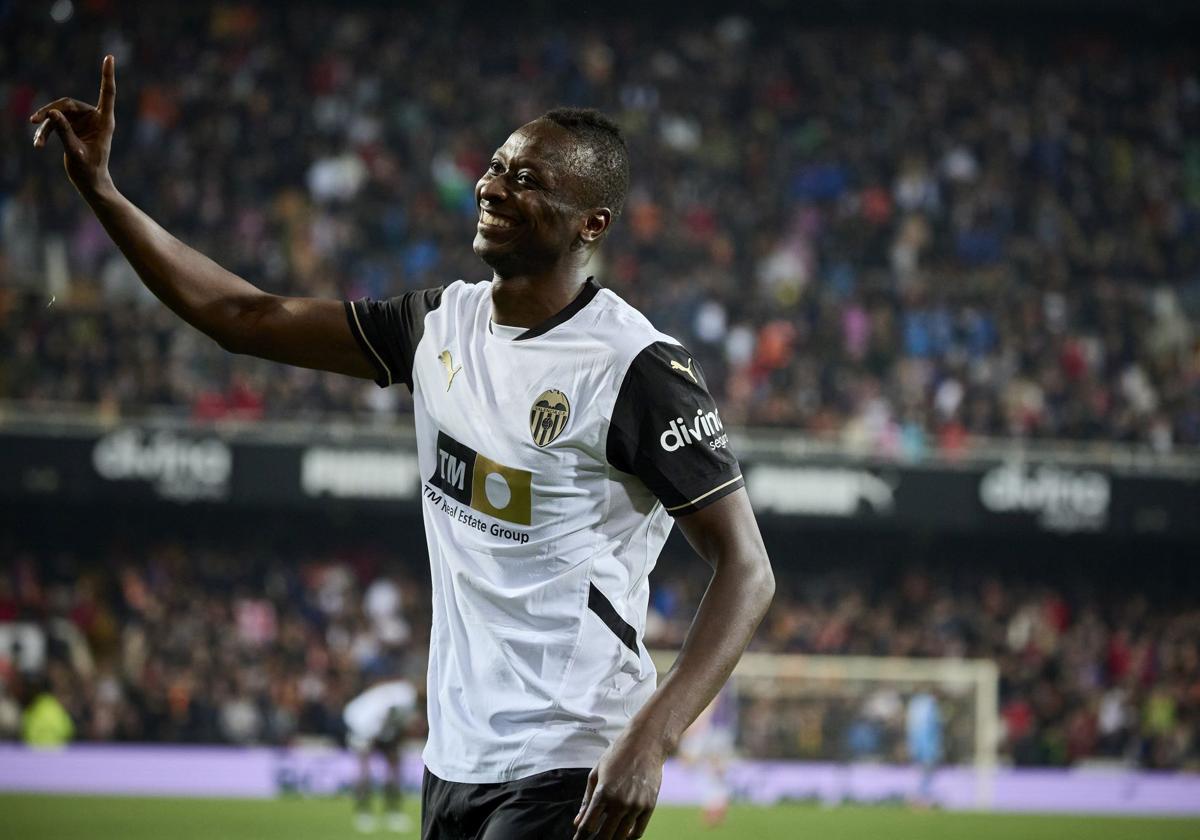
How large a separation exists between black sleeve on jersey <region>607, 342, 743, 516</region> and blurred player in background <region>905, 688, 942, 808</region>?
1585 cm

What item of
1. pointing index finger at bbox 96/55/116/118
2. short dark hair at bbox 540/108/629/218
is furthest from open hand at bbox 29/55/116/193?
short dark hair at bbox 540/108/629/218

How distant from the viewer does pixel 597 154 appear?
136 inches

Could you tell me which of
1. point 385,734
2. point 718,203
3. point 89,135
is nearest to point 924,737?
point 385,734

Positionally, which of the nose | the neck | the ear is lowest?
the neck

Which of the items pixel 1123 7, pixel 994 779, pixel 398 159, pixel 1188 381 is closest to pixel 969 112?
pixel 1123 7

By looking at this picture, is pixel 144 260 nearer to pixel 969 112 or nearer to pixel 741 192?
pixel 741 192

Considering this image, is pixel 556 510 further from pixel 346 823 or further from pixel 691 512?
pixel 346 823

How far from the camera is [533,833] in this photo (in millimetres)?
3152

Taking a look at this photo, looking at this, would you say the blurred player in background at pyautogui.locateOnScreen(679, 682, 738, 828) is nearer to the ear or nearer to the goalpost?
the goalpost

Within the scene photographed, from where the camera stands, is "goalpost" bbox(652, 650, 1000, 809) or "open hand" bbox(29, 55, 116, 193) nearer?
"open hand" bbox(29, 55, 116, 193)

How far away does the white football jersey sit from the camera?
322 centimetres

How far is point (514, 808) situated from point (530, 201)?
3.89ft

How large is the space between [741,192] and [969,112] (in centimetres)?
423

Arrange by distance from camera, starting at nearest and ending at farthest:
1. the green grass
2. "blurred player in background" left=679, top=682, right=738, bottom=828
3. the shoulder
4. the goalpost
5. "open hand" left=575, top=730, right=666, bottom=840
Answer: "open hand" left=575, top=730, right=666, bottom=840 < the shoulder < the green grass < "blurred player in background" left=679, top=682, right=738, bottom=828 < the goalpost
